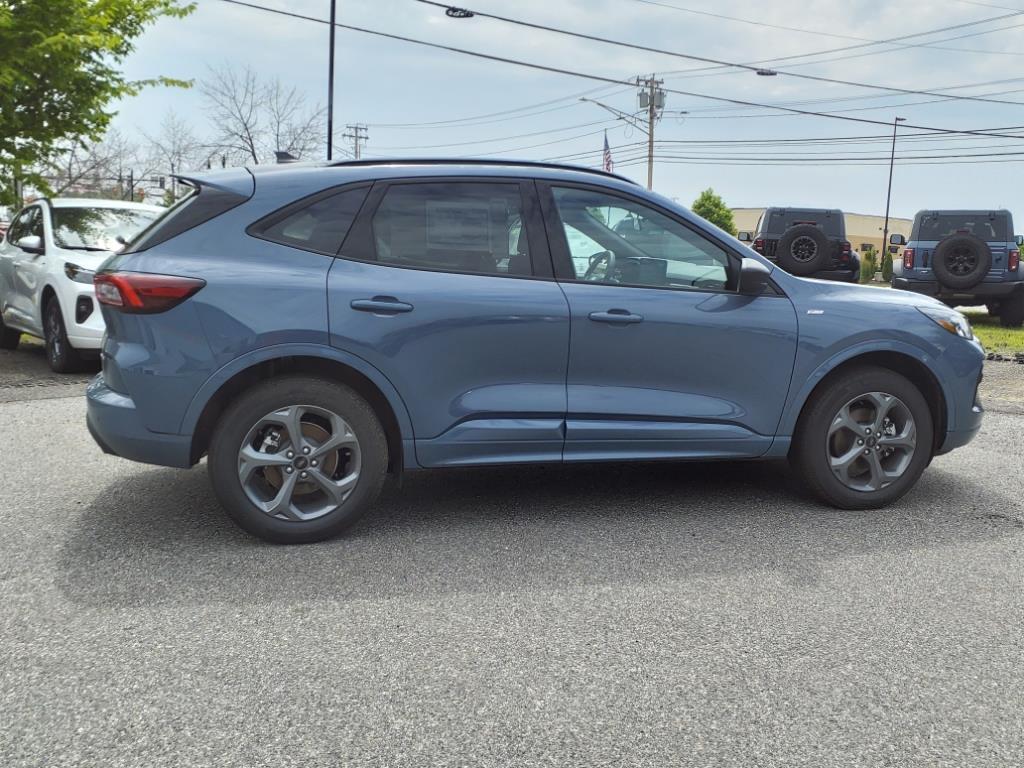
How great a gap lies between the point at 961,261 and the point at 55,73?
43.1 feet

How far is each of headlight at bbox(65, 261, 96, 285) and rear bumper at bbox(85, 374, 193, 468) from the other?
18.5 ft

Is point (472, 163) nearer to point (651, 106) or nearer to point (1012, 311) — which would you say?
point (1012, 311)

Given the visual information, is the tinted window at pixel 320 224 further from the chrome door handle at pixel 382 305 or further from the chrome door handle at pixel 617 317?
the chrome door handle at pixel 617 317

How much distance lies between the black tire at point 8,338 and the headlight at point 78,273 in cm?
267

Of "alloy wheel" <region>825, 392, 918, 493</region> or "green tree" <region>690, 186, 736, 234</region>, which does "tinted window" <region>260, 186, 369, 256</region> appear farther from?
"green tree" <region>690, 186, 736, 234</region>

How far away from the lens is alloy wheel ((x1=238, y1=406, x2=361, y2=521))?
414cm

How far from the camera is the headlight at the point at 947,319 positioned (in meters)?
4.97

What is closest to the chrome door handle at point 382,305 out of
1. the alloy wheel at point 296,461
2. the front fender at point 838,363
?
the alloy wheel at point 296,461

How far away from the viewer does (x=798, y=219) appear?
19219mm

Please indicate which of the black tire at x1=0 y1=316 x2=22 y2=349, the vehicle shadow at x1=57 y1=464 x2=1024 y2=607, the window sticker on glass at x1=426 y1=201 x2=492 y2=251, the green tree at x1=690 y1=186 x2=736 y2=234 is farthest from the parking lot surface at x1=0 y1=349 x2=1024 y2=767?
the green tree at x1=690 y1=186 x2=736 y2=234

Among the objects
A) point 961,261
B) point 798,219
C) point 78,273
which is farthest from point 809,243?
point 78,273

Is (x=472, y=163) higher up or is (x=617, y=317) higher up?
(x=472, y=163)

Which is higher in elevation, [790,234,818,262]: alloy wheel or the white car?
[790,234,818,262]: alloy wheel

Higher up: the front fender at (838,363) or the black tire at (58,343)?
the front fender at (838,363)
